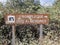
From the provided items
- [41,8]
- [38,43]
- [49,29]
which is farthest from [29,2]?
[38,43]

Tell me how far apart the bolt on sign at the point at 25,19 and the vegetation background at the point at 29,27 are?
2.20 feet

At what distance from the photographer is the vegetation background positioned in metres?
8.78

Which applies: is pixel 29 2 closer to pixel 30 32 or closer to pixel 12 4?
pixel 12 4

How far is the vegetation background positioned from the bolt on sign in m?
0.67

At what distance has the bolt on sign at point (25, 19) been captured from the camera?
814 cm

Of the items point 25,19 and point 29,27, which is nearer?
point 25,19

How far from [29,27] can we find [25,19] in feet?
3.30

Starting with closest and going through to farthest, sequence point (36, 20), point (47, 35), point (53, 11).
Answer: point (36, 20), point (47, 35), point (53, 11)

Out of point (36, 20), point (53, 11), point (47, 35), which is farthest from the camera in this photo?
point (53, 11)

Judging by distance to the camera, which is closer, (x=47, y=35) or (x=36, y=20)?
(x=36, y=20)

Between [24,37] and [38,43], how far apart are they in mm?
770

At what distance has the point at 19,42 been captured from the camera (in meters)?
8.69

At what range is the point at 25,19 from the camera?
27.2 ft

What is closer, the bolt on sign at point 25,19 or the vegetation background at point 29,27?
the bolt on sign at point 25,19
